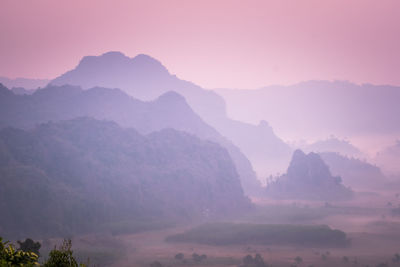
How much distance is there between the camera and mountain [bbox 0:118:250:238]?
10673 centimetres

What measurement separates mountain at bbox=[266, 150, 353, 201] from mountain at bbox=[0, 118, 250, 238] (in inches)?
1452

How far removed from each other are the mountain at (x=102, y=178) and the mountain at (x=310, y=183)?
36885 millimetres

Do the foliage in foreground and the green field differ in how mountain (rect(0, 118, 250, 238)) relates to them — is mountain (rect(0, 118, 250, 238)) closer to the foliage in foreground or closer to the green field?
the green field

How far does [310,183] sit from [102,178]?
96.3 m

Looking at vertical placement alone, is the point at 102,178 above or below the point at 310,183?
below

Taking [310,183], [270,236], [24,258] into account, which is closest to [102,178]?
[270,236]

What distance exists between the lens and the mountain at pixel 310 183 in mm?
169500

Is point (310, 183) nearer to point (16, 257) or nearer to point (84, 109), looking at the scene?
point (84, 109)

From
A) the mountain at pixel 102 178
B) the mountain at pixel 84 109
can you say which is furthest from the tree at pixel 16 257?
the mountain at pixel 84 109

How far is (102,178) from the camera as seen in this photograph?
12838 cm

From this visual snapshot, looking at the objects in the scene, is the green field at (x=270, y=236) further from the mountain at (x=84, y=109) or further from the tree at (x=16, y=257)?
the tree at (x=16, y=257)

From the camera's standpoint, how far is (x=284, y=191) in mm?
176750

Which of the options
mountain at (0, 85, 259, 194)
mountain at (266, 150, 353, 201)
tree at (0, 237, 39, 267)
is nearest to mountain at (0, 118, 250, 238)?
mountain at (0, 85, 259, 194)

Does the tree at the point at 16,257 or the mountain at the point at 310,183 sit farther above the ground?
the mountain at the point at 310,183
